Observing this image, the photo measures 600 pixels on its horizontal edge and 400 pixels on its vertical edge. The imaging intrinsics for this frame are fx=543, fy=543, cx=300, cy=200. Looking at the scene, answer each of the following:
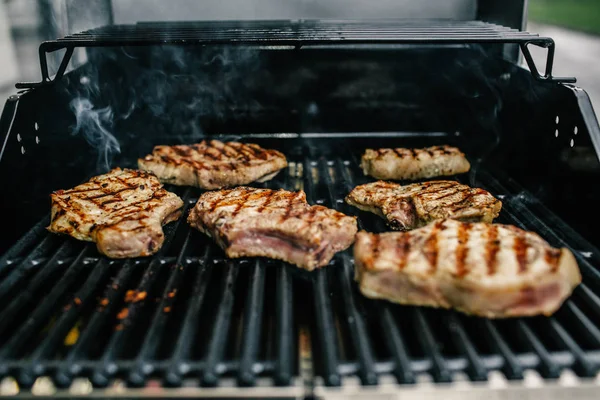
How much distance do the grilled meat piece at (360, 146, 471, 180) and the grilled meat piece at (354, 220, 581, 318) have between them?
4.28 feet

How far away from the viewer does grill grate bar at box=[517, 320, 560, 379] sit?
189 centimetres

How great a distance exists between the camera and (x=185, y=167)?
3.56 meters

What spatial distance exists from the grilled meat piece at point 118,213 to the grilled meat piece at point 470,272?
1106mm

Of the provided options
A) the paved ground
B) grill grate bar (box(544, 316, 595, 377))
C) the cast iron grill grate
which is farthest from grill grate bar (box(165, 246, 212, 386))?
the paved ground

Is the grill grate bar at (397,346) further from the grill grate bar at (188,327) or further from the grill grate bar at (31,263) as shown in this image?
the grill grate bar at (31,263)

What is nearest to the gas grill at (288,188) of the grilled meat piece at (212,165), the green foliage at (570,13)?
the grilled meat piece at (212,165)

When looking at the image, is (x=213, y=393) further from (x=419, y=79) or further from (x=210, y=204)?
(x=419, y=79)

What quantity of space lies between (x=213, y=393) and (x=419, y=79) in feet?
10.2

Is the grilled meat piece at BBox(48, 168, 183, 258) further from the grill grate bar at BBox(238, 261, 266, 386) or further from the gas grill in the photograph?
the grill grate bar at BBox(238, 261, 266, 386)

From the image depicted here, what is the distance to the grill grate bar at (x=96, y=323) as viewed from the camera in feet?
6.21

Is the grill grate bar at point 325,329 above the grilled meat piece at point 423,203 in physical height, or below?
below

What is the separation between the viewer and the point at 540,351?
198 centimetres

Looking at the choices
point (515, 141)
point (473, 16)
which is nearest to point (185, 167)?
point (515, 141)

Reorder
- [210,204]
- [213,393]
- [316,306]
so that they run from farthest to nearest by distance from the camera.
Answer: [210,204]
[316,306]
[213,393]
